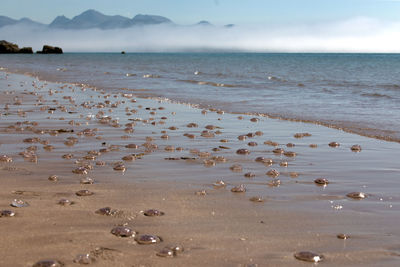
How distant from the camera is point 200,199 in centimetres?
542

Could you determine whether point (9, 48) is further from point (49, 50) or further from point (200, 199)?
point (200, 199)

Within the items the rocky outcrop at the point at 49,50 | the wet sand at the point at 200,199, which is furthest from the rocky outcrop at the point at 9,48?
the wet sand at the point at 200,199

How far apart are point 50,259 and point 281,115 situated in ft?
37.0

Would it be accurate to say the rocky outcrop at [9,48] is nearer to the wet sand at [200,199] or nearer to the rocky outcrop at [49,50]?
the rocky outcrop at [49,50]

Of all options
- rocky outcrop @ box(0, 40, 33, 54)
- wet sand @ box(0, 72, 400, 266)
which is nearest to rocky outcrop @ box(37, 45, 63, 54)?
rocky outcrop @ box(0, 40, 33, 54)

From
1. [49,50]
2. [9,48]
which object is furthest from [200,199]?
[49,50]

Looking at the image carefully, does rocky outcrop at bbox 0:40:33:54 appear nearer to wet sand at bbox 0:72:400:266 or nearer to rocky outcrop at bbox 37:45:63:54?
rocky outcrop at bbox 37:45:63:54

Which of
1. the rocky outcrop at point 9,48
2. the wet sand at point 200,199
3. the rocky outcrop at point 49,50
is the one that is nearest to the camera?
the wet sand at point 200,199

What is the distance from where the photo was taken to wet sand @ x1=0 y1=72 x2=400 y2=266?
Answer: 391 cm

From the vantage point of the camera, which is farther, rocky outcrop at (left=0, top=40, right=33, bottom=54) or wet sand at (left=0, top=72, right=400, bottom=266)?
rocky outcrop at (left=0, top=40, right=33, bottom=54)

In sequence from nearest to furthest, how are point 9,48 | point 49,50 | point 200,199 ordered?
point 200,199, point 9,48, point 49,50

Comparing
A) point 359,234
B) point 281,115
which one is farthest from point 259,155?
point 281,115

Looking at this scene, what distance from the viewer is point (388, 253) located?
154 inches

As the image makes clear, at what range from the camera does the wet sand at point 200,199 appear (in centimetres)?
391
